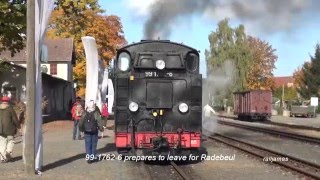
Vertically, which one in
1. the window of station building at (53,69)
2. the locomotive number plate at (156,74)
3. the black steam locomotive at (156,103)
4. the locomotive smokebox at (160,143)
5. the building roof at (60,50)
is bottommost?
the locomotive smokebox at (160,143)

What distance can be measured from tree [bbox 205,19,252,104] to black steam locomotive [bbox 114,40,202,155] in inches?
2019

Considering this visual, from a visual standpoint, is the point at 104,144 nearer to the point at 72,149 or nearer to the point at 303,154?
the point at 72,149

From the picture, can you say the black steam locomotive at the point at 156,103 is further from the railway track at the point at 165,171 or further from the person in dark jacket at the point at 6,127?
the person in dark jacket at the point at 6,127

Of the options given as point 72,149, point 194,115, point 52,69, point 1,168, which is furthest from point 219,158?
point 52,69

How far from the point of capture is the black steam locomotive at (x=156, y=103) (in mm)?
13516

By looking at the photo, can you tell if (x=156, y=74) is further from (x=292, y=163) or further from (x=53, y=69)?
(x=53, y=69)

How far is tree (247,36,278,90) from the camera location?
265 feet

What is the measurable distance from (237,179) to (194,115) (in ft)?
8.80

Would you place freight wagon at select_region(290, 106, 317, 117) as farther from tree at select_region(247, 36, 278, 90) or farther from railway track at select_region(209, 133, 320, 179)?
railway track at select_region(209, 133, 320, 179)

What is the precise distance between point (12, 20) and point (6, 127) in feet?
42.8

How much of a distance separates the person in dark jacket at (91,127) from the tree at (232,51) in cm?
5121

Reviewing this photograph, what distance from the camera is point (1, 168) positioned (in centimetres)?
1245

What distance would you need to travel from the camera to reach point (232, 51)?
7044 centimetres

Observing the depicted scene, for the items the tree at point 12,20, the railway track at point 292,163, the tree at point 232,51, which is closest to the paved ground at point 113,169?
the railway track at point 292,163
